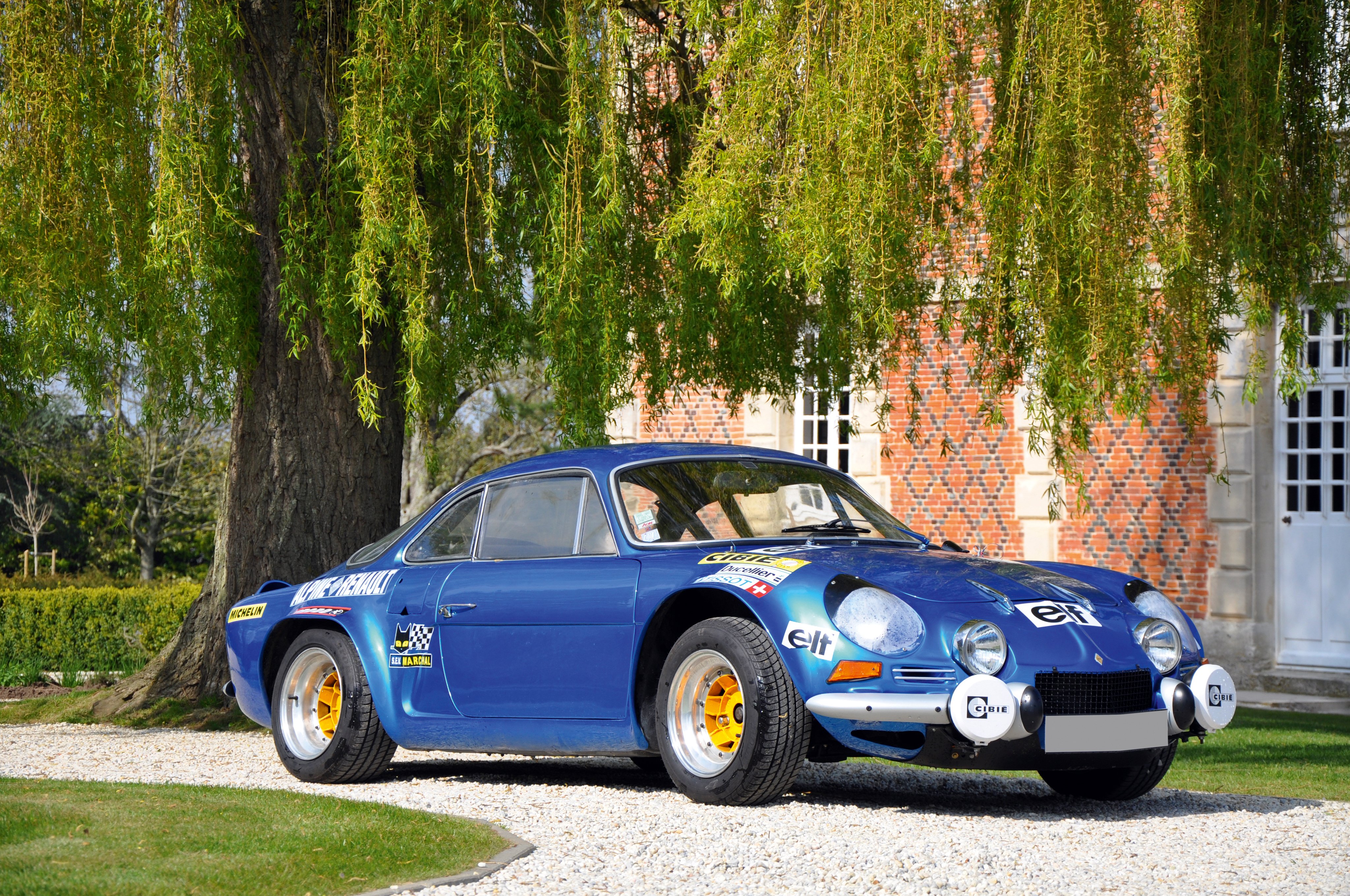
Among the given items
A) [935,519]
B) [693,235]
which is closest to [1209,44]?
[693,235]

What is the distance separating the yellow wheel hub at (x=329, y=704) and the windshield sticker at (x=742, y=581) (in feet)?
8.09

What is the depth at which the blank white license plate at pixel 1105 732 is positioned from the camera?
5.68m

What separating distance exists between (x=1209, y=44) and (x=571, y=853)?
567 centimetres

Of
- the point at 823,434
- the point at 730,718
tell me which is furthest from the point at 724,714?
the point at 823,434

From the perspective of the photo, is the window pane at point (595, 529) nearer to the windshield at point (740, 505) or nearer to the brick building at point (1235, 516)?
the windshield at point (740, 505)

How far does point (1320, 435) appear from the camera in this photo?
1494cm

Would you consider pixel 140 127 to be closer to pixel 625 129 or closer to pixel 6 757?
pixel 625 129

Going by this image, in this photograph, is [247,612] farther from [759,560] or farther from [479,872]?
[479,872]

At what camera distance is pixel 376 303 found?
337 inches

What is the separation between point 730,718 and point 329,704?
2.59 m

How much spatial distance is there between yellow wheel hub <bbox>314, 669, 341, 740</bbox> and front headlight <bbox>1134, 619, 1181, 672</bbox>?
3.91 m

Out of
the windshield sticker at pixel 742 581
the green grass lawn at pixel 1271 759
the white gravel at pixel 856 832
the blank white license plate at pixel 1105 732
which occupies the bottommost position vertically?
the green grass lawn at pixel 1271 759

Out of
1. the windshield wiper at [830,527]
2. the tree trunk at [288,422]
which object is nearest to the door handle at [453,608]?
the windshield wiper at [830,527]

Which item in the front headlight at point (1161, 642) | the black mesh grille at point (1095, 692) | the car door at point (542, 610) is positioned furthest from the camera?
the car door at point (542, 610)
